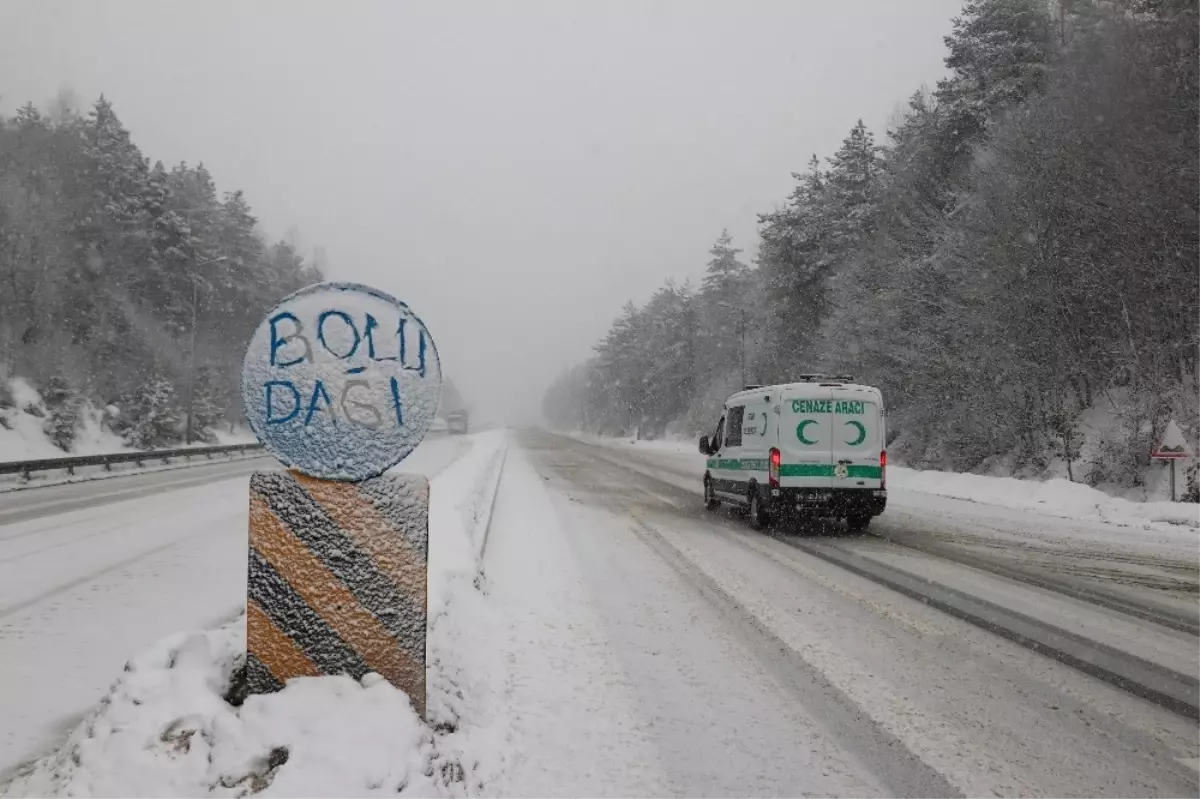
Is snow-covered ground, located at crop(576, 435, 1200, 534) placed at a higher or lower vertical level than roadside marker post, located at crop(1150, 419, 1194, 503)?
lower

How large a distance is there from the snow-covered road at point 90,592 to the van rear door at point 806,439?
799 cm

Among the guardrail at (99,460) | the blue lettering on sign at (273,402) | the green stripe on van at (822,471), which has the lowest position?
the guardrail at (99,460)

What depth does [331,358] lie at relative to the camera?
320 cm

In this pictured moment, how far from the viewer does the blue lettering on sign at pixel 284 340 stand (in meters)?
3.17

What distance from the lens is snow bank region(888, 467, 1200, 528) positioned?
12758 mm

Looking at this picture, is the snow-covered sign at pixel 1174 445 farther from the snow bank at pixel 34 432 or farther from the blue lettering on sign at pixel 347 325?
the snow bank at pixel 34 432

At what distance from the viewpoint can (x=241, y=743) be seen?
108 inches

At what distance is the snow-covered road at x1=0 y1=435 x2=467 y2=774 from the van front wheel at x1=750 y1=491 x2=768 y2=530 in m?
7.83

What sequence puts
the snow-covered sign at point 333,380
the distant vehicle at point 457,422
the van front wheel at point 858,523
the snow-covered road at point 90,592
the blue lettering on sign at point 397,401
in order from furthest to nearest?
the distant vehicle at point 457,422 → the van front wheel at point 858,523 → the snow-covered road at point 90,592 → the blue lettering on sign at point 397,401 → the snow-covered sign at point 333,380

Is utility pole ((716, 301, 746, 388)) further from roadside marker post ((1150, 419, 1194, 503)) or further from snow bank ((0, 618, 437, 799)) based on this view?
snow bank ((0, 618, 437, 799))

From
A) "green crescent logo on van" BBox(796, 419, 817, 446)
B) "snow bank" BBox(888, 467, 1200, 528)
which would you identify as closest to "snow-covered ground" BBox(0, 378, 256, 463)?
"green crescent logo on van" BBox(796, 419, 817, 446)

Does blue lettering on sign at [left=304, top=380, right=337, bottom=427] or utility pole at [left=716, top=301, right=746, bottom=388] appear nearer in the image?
blue lettering on sign at [left=304, top=380, right=337, bottom=427]

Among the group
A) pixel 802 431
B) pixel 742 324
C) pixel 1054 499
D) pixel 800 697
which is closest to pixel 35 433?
pixel 802 431

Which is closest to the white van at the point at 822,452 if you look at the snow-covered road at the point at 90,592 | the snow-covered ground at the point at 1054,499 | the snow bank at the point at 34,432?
the snow-covered ground at the point at 1054,499
